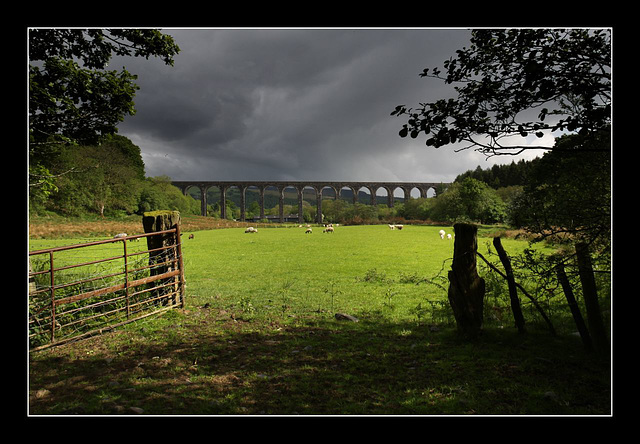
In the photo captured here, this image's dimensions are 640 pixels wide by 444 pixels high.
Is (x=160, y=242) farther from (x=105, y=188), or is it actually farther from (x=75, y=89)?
(x=105, y=188)

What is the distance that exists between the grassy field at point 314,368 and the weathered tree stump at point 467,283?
0.24 metres

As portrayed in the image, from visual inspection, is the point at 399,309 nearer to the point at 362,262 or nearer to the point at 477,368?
the point at 477,368

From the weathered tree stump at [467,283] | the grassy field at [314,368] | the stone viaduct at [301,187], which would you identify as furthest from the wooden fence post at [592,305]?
the stone viaduct at [301,187]

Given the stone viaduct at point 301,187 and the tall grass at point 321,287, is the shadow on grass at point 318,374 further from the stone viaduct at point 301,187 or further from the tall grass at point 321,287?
the stone viaduct at point 301,187

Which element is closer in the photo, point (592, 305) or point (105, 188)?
point (592, 305)

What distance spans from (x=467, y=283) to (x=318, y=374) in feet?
8.95

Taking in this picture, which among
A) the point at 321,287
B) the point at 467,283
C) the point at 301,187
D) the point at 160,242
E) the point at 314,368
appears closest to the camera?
the point at 314,368

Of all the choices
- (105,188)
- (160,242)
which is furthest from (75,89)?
(105,188)

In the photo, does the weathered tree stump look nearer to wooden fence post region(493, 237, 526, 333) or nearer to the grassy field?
the grassy field

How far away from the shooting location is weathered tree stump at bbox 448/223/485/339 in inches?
192

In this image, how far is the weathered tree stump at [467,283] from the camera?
4883mm

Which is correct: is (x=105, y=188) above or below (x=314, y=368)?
above

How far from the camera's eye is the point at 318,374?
4117 millimetres

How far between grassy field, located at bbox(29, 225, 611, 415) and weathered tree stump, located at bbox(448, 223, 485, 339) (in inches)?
9.4
